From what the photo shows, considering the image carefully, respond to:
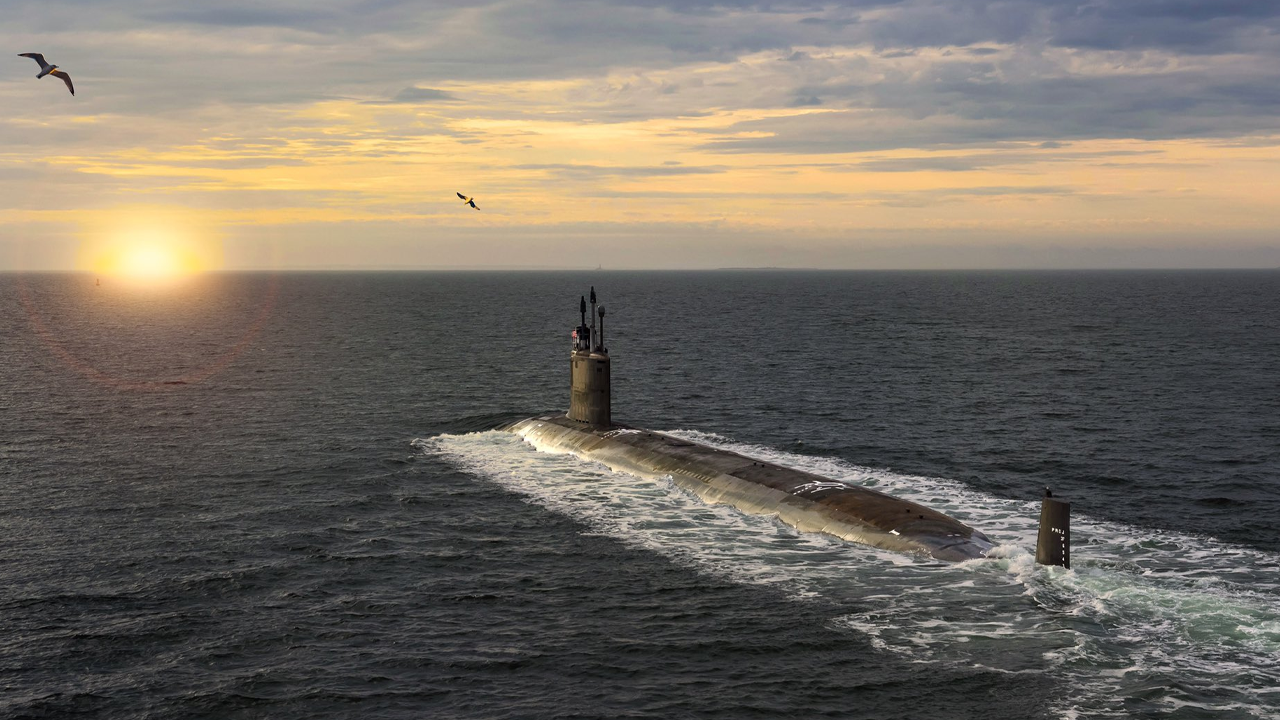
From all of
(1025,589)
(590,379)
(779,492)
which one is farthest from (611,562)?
(590,379)

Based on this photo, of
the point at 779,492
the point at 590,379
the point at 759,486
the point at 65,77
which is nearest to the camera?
the point at 65,77

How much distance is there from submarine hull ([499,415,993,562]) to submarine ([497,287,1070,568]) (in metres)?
0.03

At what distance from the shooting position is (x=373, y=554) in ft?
120

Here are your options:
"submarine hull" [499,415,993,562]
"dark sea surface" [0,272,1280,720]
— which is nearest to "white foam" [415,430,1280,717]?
"dark sea surface" [0,272,1280,720]

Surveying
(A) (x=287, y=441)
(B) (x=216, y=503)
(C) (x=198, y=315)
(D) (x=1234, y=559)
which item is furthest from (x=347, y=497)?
(C) (x=198, y=315)

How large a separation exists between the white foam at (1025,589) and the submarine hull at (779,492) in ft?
2.30

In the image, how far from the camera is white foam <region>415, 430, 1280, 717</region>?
26156mm

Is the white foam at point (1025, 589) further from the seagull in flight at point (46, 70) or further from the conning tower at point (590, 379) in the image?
the seagull in flight at point (46, 70)

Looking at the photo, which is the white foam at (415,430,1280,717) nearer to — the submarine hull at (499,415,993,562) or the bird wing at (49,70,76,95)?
the submarine hull at (499,415,993,562)

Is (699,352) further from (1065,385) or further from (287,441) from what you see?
(287,441)

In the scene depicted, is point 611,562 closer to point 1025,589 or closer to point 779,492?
point 779,492

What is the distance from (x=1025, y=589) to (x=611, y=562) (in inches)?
512

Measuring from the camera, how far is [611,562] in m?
35.6

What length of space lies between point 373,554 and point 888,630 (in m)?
17.7
